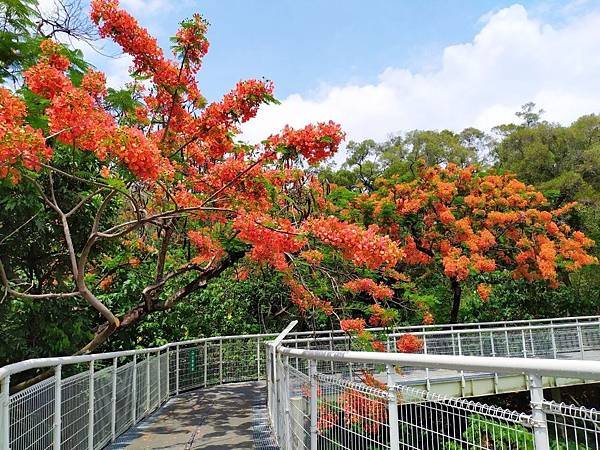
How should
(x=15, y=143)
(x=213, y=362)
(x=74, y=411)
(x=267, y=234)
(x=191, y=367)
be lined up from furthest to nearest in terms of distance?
(x=213, y=362), (x=191, y=367), (x=267, y=234), (x=74, y=411), (x=15, y=143)

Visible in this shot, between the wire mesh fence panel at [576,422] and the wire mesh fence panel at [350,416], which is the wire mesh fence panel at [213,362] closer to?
the wire mesh fence panel at [350,416]

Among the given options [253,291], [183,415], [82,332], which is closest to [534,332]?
[253,291]

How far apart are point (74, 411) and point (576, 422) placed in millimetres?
4757

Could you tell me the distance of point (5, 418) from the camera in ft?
10.8

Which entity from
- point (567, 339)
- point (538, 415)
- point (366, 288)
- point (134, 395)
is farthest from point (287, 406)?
point (567, 339)

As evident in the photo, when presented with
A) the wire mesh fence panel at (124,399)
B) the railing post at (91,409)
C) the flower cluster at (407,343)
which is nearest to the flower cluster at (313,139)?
the railing post at (91,409)

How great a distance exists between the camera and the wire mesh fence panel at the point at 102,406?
6031 millimetres

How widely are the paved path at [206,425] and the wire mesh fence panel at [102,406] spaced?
8.8 inches

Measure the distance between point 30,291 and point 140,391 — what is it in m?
2.26

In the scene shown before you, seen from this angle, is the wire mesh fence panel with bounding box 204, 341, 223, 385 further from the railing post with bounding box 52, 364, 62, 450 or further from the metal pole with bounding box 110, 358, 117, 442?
the railing post with bounding box 52, 364, 62, 450

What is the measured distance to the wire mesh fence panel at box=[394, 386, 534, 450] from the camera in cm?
192

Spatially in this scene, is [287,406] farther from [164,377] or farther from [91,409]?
[164,377]

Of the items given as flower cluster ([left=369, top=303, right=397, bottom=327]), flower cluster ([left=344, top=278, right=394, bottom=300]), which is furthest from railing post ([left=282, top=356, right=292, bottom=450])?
flower cluster ([left=369, top=303, right=397, bottom=327])

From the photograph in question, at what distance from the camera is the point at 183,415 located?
940cm
